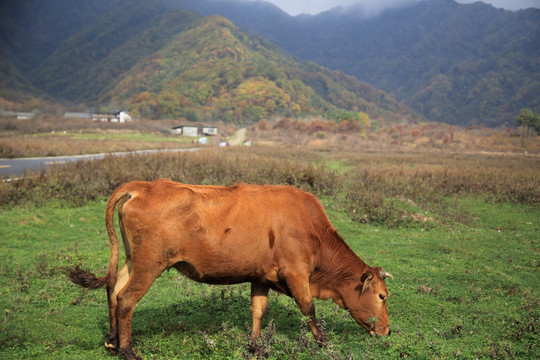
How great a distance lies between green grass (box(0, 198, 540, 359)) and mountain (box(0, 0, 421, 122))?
96.2 metres

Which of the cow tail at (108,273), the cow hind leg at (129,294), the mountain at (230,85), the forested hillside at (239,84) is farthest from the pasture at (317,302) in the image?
the forested hillside at (239,84)

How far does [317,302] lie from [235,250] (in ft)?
8.27

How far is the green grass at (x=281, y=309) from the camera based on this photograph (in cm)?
493

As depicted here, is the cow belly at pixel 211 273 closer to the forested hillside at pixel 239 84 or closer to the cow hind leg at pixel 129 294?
the cow hind leg at pixel 129 294

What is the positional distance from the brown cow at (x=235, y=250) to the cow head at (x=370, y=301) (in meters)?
0.01

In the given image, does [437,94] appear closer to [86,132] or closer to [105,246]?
[86,132]

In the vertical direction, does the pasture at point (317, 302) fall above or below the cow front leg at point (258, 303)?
below

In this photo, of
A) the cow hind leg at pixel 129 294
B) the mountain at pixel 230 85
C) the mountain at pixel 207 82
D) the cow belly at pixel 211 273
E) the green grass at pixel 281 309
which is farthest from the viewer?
the mountain at pixel 207 82

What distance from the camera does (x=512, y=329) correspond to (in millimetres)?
5645

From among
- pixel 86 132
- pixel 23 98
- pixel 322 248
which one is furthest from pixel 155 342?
pixel 23 98

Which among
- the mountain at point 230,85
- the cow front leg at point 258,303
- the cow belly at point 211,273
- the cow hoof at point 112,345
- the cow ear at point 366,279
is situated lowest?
the cow hoof at point 112,345

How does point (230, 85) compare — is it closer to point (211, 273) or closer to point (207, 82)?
point (207, 82)

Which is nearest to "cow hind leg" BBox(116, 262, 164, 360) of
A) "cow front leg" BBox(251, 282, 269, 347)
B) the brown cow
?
the brown cow

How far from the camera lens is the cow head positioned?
16.6ft
